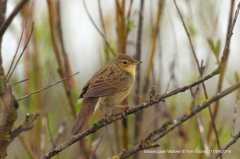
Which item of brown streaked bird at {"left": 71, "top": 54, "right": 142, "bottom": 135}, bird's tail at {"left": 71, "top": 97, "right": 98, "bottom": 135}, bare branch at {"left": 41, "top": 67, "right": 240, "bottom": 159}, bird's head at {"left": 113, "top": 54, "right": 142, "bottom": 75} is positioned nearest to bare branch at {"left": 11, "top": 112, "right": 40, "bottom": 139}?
bare branch at {"left": 41, "top": 67, "right": 240, "bottom": 159}

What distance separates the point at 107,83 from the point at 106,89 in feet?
0.50

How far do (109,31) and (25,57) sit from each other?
134cm

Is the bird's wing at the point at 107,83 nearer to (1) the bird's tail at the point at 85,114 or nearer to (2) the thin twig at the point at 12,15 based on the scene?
(1) the bird's tail at the point at 85,114

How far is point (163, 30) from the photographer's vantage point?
5.02 m

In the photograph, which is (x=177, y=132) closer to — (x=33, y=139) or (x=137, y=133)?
(x=137, y=133)

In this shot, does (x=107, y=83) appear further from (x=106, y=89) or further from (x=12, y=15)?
(x=12, y=15)

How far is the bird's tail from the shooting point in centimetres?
251

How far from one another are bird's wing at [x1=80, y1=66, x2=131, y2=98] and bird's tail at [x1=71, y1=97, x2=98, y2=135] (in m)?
0.09

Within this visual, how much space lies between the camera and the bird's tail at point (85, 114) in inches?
98.7

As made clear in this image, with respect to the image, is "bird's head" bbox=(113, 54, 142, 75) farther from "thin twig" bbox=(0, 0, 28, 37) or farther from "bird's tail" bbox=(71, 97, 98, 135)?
"thin twig" bbox=(0, 0, 28, 37)

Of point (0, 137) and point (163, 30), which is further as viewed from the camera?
point (163, 30)

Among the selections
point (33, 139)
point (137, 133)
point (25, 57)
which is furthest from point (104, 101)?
point (25, 57)

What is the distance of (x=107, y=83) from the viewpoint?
347 centimetres

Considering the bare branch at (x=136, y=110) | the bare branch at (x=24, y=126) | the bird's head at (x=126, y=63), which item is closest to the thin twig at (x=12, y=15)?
the bare branch at (x=24, y=126)
